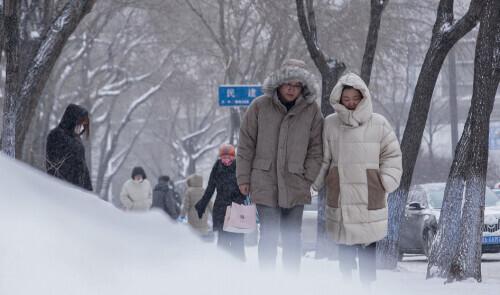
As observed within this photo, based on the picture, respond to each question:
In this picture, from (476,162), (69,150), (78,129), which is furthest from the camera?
(476,162)

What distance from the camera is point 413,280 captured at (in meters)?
12.2

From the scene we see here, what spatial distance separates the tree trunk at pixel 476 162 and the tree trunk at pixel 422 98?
159 cm

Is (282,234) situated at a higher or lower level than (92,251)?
lower

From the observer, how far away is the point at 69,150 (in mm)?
10883

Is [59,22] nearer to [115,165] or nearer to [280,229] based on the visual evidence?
[280,229]

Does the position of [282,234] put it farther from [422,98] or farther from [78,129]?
[422,98]

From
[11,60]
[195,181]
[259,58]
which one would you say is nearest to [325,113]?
[195,181]

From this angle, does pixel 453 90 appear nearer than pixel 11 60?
No

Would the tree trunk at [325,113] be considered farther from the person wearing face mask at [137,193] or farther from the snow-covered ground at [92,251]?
the snow-covered ground at [92,251]

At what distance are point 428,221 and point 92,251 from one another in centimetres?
1565

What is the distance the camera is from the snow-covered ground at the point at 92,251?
4.80 meters

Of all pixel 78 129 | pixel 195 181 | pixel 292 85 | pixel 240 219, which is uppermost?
pixel 292 85

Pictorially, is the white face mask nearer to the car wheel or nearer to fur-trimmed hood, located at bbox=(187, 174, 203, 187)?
fur-trimmed hood, located at bbox=(187, 174, 203, 187)

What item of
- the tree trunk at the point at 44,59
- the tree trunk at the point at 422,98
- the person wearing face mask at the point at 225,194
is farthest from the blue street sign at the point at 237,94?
the person wearing face mask at the point at 225,194
